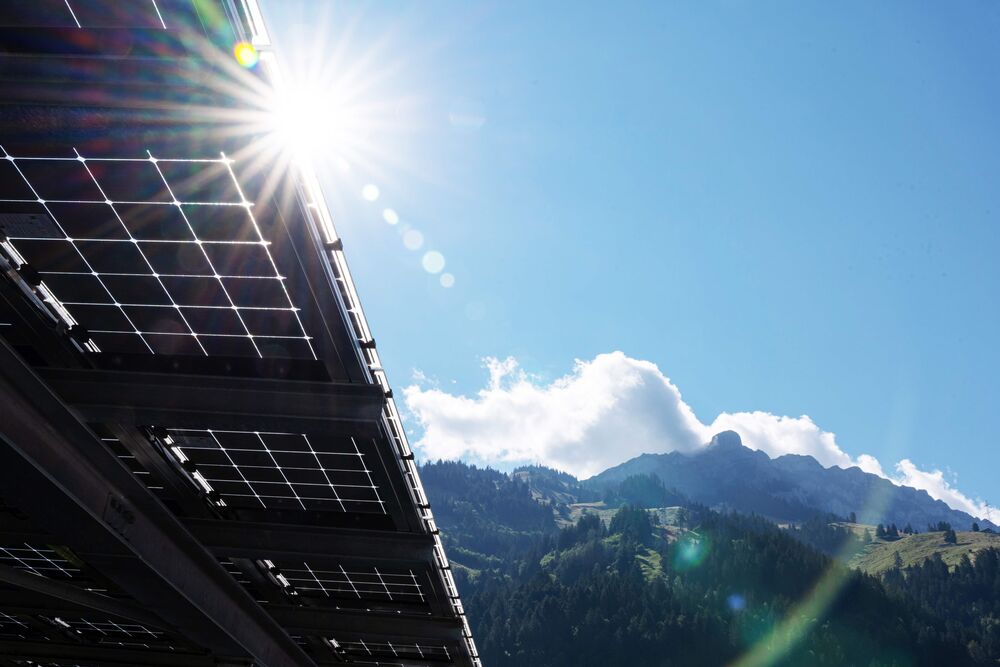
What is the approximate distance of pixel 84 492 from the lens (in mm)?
14086

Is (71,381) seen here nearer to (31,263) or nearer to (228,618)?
(31,263)

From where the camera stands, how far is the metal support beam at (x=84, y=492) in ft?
40.8

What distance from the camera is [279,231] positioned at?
12.6 meters

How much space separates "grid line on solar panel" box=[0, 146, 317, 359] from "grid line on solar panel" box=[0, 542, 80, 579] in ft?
41.3

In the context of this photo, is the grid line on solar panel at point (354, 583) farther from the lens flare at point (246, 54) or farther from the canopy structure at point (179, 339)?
the lens flare at point (246, 54)

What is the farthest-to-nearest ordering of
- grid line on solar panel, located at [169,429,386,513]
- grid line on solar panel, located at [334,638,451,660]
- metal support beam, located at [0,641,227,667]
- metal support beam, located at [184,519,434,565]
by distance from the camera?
grid line on solar panel, located at [334,638,451,660], metal support beam, located at [0,641,227,667], metal support beam, located at [184,519,434,565], grid line on solar panel, located at [169,429,386,513]

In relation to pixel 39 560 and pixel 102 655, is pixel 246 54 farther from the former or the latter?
pixel 102 655

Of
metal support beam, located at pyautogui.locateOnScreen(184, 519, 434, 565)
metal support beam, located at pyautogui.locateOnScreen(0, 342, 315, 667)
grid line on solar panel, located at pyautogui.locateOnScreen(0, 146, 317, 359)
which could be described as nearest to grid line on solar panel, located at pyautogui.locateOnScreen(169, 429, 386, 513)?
metal support beam, located at pyautogui.locateOnScreen(184, 519, 434, 565)

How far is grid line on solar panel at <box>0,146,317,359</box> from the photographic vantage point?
13023mm

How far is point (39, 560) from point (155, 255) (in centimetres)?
1749

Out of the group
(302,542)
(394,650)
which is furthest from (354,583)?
(394,650)

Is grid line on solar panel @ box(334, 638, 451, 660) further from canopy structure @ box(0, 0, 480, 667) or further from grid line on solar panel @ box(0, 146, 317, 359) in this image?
grid line on solar panel @ box(0, 146, 317, 359)

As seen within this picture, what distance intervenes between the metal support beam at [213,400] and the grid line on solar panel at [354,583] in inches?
421

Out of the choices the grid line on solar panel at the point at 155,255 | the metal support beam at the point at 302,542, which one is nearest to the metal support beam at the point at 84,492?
the metal support beam at the point at 302,542
